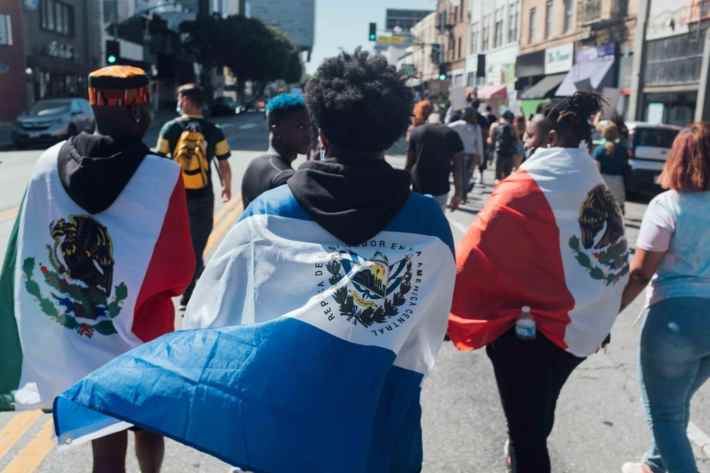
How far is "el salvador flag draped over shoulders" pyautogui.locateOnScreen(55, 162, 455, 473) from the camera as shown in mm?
1859

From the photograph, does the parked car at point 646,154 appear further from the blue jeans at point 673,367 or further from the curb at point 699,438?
the blue jeans at point 673,367

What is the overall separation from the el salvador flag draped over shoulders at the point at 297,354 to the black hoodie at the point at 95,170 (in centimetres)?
74

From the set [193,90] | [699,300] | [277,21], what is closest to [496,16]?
[193,90]

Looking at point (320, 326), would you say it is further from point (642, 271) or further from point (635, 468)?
point (635, 468)

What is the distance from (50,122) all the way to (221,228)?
16.4 m

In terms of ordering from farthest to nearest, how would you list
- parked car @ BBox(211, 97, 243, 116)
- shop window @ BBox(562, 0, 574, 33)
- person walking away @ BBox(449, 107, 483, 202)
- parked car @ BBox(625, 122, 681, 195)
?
parked car @ BBox(211, 97, 243, 116)
shop window @ BBox(562, 0, 574, 33)
parked car @ BBox(625, 122, 681, 195)
person walking away @ BBox(449, 107, 483, 202)

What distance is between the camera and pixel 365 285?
6.80 feet

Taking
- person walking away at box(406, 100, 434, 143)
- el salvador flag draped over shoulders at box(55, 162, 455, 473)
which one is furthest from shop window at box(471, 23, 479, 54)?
el salvador flag draped over shoulders at box(55, 162, 455, 473)

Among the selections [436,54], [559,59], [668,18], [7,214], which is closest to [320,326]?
[7,214]

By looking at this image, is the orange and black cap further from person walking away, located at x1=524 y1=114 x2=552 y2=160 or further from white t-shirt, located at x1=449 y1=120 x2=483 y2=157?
white t-shirt, located at x1=449 y1=120 x2=483 y2=157

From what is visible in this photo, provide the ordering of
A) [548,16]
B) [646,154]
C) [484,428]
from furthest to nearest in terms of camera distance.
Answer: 1. [548,16]
2. [646,154]
3. [484,428]

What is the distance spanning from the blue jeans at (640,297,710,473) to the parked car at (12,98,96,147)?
22663 millimetres

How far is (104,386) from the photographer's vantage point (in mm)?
1892

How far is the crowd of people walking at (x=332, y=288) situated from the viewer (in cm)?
192
